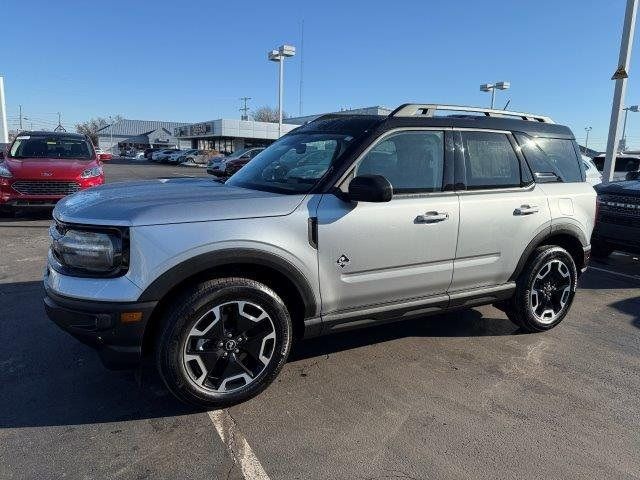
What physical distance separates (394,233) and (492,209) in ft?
3.41

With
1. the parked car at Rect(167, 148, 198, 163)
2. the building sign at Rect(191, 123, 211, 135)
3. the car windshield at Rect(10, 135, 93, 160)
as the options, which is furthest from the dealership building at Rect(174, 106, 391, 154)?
the car windshield at Rect(10, 135, 93, 160)

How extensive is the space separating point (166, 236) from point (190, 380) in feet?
2.94

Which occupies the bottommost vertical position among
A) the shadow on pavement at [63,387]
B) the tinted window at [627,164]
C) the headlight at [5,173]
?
the shadow on pavement at [63,387]

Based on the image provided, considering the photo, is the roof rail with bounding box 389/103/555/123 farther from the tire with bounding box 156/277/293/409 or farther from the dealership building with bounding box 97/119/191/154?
the dealership building with bounding box 97/119/191/154

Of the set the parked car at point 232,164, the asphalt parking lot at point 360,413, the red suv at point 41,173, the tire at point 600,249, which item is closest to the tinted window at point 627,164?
the tire at point 600,249

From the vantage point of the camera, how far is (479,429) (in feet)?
9.82

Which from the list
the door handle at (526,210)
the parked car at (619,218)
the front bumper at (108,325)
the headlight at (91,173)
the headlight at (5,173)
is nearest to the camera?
the front bumper at (108,325)

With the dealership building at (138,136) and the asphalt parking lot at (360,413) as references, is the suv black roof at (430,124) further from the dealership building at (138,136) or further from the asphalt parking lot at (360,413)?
the dealership building at (138,136)

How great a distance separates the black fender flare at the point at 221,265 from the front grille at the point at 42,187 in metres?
7.72

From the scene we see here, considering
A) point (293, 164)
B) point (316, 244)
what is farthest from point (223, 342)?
point (293, 164)

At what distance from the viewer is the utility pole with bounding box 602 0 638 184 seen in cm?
1045

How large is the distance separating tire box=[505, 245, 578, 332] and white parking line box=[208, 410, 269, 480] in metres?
2.78

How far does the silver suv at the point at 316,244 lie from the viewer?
9.28ft

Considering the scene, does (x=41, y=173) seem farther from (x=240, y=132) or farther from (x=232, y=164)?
(x=240, y=132)
